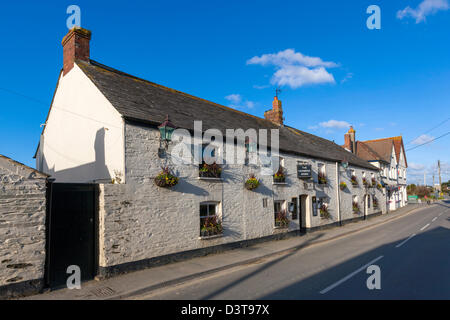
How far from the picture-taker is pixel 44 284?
24.7 feet

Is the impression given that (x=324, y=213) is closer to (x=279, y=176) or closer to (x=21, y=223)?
(x=279, y=176)

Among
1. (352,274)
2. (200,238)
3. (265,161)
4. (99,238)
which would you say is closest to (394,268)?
(352,274)

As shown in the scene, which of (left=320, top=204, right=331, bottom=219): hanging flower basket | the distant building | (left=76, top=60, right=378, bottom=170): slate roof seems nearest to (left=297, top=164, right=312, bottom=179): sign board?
(left=76, top=60, right=378, bottom=170): slate roof

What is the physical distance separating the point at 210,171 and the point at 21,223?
6.68 meters

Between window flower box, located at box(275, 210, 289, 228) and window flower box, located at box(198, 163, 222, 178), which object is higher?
window flower box, located at box(198, 163, 222, 178)

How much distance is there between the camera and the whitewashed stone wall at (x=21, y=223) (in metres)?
6.92

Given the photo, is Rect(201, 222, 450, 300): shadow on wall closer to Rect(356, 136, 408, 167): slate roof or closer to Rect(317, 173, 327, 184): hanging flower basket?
Rect(317, 173, 327, 184): hanging flower basket

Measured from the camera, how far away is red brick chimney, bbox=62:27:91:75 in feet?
41.0

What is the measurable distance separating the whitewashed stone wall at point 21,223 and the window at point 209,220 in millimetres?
5664

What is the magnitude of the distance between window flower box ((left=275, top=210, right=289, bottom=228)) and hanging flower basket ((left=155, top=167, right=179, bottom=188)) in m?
7.40

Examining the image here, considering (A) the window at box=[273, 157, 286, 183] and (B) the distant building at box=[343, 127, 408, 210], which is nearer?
(A) the window at box=[273, 157, 286, 183]
